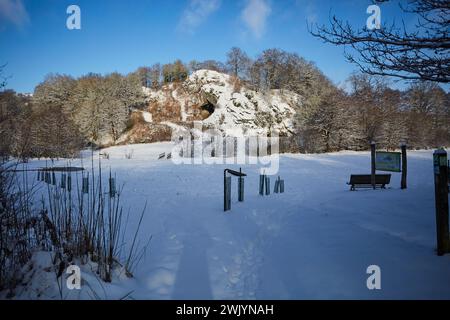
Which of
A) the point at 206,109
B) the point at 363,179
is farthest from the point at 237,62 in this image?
the point at 363,179

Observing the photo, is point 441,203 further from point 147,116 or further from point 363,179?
point 147,116

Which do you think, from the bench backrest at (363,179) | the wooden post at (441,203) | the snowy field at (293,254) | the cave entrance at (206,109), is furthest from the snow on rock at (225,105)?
the wooden post at (441,203)

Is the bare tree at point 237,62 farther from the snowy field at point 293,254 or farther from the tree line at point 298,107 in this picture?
the snowy field at point 293,254

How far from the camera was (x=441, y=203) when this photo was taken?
135 inches

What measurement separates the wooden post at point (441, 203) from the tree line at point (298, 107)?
2350cm

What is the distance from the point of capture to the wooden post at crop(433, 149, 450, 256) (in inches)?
133

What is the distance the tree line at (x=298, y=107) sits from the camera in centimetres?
3522

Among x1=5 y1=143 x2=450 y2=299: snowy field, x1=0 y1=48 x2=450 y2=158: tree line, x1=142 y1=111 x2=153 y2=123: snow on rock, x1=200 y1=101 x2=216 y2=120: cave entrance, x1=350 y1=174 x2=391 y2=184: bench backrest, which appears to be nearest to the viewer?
x1=5 y1=143 x2=450 y2=299: snowy field

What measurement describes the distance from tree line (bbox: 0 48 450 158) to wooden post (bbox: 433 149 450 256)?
2350 cm

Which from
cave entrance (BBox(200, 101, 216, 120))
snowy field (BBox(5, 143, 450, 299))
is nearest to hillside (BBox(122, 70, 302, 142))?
cave entrance (BBox(200, 101, 216, 120))

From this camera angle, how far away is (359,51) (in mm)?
4695

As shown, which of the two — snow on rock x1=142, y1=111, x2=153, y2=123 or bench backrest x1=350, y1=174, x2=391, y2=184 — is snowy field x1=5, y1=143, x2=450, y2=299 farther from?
snow on rock x1=142, y1=111, x2=153, y2=123

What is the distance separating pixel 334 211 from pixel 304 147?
1254 inches
